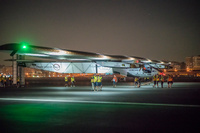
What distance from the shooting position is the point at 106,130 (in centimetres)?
817

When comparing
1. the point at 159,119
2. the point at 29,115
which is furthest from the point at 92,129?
the point at 29,115

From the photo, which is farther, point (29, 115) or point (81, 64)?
point (81, 64)

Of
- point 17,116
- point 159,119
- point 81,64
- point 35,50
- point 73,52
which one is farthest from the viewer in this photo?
point 81,64

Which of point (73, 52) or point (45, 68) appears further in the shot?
point (45, 68)

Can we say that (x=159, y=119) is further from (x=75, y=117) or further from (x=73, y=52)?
(x=73, y=52)

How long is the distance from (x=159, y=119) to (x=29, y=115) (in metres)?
5.73

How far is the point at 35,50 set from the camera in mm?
23156

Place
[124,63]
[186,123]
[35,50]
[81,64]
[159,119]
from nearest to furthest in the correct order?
[186,123] → [159,119] → [35,50] → [124,63] → [81,64]

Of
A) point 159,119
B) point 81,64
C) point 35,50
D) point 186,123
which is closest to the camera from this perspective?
point 186,123

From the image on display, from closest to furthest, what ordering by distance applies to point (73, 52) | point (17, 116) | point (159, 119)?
point (159, 119)
point (17, 116)
point (73, 52)

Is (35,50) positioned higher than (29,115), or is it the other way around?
(35,50)

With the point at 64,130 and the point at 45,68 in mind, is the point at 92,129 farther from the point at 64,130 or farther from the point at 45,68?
the point at 45,68

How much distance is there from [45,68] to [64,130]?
41214 millimetres

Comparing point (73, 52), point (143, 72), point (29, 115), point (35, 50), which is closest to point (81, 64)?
point (143, 72)
